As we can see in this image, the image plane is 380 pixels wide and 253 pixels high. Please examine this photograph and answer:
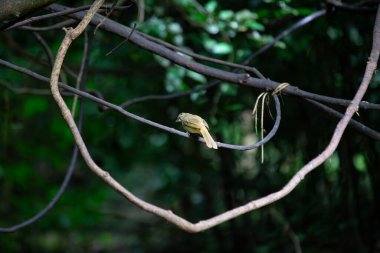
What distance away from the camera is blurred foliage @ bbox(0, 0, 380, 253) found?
2.64 metres

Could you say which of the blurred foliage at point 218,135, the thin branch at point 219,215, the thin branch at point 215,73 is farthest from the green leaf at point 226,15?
the thin branch at point 219,215

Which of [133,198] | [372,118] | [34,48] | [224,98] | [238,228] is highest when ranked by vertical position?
[34,48]

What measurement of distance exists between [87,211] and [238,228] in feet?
4.43

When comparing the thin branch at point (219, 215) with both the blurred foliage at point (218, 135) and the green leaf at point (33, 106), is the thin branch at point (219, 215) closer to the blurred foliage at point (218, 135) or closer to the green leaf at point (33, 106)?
the blurred foliage at point (218, 135)

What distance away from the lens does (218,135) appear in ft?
10.5

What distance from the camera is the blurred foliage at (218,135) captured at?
2645 millimetres

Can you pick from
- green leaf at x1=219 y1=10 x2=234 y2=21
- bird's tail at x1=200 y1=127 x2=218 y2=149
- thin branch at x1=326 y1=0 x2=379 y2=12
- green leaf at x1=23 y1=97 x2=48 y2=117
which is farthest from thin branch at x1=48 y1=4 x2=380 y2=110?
green leaf at x1=23 y1=97 x2=48 y2=117

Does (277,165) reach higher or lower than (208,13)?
lower

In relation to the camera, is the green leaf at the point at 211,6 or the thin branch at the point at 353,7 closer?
the thin branch at the point at 353,7

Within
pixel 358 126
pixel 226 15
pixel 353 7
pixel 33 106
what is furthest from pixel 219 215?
pixel 33 106

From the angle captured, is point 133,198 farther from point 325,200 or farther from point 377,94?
point 325,200

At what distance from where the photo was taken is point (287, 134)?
10.3ft

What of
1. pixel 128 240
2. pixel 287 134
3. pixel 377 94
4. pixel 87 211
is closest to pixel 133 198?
pixel 377 94

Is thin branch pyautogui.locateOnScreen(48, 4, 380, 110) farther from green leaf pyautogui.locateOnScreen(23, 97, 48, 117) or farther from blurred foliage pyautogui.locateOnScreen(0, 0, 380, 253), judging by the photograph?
green leaf pyautogui.locateOnScreen(23, 97, 48, 117)
